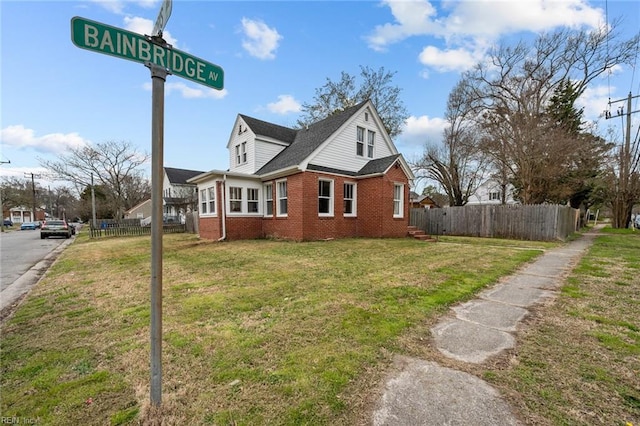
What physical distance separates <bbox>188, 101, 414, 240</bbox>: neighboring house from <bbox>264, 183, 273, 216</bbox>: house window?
0.07 feet

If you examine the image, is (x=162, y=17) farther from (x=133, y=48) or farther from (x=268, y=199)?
(x=268, y=199)

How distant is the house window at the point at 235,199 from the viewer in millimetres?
13711

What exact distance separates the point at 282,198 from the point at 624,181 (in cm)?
2662

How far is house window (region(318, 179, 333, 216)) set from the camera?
514 inches

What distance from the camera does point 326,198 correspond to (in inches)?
519

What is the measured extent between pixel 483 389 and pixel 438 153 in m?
29.3

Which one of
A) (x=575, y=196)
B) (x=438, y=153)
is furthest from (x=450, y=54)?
(x=575, y=196)

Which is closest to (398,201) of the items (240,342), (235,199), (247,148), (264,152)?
(264,152)

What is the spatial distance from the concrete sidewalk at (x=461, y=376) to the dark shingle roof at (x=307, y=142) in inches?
386

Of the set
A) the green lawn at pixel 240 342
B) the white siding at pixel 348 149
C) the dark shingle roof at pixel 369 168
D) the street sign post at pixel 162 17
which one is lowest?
the green lawn at pixel 240 342

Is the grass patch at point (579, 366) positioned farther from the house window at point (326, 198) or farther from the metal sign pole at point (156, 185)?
the house window at point (326, 198)

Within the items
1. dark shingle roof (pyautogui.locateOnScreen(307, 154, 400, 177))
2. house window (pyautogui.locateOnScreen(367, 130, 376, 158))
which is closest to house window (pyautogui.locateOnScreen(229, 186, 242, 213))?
dark shingle roof (pyautogui.locateOnScreen(307, 154, 400, 177))

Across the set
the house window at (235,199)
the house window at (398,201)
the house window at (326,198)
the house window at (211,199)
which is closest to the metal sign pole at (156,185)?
the house window at (326,198)

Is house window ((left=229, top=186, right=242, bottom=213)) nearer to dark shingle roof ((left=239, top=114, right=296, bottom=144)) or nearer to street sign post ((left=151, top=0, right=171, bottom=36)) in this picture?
dark shingle roof ((left=239, top=114, right=296, bottom=144))
